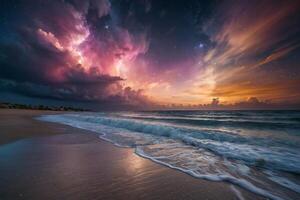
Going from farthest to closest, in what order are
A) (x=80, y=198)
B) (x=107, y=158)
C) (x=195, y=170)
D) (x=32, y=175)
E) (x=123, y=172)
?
(x=107, y=158)
(x=195, y=170)
(x=123, y=172)
(x=32, y=175)
(x=80, y=198)

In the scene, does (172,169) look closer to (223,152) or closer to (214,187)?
(214,187)

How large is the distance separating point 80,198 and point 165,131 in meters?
7.83

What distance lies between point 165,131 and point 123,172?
659cm

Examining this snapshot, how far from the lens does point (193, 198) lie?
252cm

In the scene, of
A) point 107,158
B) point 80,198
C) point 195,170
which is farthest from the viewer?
point 107,158

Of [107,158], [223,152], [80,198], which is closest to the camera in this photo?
[80,198]

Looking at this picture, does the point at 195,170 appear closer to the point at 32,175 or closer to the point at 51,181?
the point at 51,181

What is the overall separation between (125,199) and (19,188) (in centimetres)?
181

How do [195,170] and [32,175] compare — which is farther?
[195,170]

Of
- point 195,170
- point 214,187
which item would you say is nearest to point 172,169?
point 195,170

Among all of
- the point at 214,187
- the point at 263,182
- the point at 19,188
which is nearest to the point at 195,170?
the point at 214,187

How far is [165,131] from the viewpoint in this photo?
995cm

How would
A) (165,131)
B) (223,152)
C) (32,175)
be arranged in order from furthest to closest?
(165,131) → (223,152) → (32,175)

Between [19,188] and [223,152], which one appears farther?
[223,152]
